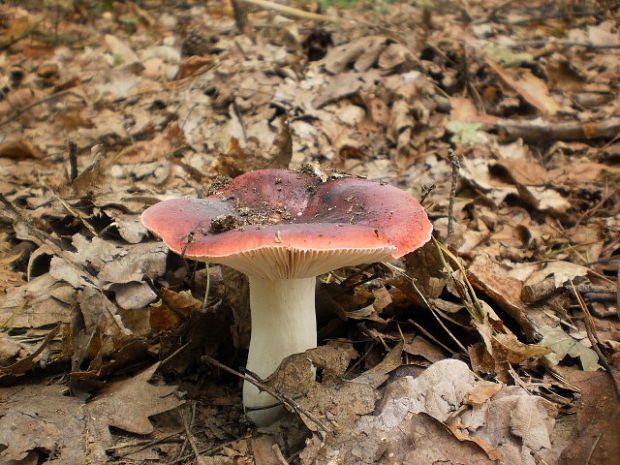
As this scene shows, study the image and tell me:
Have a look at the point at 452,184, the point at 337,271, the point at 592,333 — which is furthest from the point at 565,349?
the point at 337,271

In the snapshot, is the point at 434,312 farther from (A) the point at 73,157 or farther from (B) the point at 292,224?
(A) the point at 73,157

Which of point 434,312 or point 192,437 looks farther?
point 434,312

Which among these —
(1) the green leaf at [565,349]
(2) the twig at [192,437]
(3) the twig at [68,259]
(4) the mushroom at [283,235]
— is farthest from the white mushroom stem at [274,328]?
(1) the green leaf at [565,349]

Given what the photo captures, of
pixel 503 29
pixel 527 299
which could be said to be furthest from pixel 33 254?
pixel 503 29

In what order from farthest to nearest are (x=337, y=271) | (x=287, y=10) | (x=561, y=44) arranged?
1. (x=561, y=44)
2. (x=287, y=10)
3. (x=337, y=271)

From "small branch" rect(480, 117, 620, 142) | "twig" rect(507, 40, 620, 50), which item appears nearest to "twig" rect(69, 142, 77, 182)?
"small branch" rect(480, 117, 620, 142)

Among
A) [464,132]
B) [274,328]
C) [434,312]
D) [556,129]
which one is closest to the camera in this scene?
[274,328]
